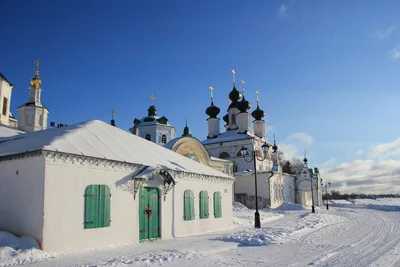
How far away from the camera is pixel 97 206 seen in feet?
34.8

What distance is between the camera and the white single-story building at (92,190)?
30.6ft

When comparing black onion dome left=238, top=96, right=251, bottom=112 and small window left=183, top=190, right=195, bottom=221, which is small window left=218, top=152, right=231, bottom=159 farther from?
small window left=183, top=190, right=195, bottom=221

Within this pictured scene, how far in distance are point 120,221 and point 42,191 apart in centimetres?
312

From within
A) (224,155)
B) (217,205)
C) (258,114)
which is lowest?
(217,205)

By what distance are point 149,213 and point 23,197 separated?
185 inches

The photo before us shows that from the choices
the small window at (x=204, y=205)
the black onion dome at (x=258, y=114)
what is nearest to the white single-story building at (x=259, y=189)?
the black onion dome at (x=258, y=114)

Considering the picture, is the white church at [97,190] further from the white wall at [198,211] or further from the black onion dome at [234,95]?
the black onion dome at [234,95]

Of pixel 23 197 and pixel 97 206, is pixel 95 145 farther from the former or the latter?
pixel 23 197

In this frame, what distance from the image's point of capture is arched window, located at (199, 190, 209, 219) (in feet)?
52.1

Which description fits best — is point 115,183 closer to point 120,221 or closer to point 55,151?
point 120,221

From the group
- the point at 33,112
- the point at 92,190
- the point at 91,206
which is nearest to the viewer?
the point at 91,206

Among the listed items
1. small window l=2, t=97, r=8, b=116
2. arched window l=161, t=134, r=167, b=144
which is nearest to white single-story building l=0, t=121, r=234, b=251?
small window l=2, t=97, r=8, b=116

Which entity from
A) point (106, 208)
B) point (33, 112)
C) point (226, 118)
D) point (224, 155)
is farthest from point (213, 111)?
point (106, 208)

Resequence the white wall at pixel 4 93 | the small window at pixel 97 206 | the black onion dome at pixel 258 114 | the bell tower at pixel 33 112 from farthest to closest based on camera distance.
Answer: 1. the black onion dome at pixel 258 114
2. the bell tower at pixel 33 112
3. the white wall at pixel 4 93
4. the small window at pixel 97 206
